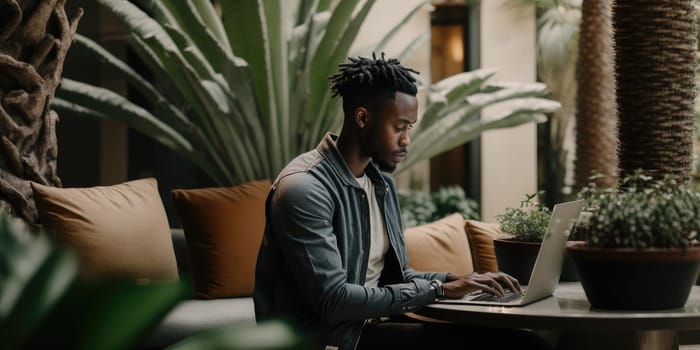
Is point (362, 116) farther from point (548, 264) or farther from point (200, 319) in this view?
point (200, 319)

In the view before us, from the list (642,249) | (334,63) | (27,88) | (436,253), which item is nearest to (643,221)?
(642,249)

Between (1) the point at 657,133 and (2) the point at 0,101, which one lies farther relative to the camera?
(2) the point at 0,101

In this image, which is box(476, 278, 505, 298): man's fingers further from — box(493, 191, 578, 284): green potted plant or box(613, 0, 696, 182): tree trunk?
box(613, 0, 696, 182): tree trunk

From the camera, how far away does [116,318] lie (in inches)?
16.0

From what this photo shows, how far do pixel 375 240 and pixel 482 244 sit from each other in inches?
55.2

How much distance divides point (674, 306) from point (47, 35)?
7.66 feet

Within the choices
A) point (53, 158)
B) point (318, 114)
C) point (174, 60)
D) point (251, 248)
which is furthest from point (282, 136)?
point (53, 158)

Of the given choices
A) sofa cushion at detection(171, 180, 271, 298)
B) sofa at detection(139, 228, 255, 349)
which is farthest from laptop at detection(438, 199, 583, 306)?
sofa cushion at detection(171, 180, 271, 298)

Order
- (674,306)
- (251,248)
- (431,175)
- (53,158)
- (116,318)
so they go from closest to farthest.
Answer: (116,318), (674,306), (53,158), (251,248), (431,175)

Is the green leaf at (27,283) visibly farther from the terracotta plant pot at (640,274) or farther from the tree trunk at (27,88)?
the tree trunk at (27,88)

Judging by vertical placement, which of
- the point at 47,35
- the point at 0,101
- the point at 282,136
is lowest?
the point at 282,136

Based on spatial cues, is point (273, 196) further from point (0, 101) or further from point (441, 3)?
point (441, 3)

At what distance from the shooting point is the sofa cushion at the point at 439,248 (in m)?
3.58

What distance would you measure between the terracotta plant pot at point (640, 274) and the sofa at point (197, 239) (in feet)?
5.58
